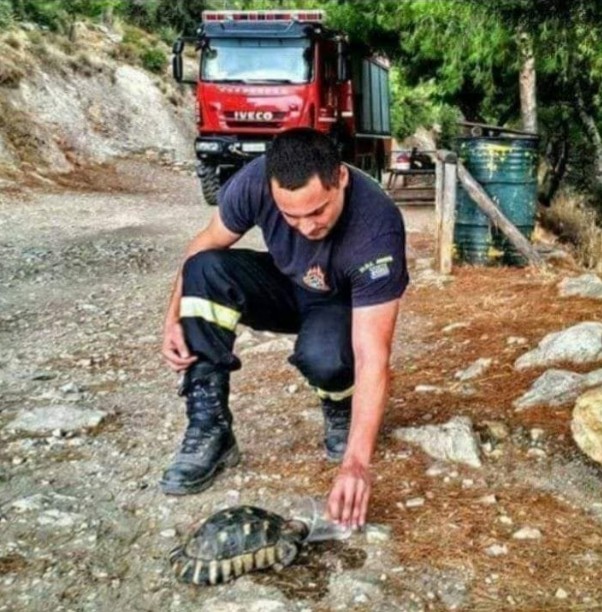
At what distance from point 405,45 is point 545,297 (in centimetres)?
861

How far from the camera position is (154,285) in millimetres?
7723

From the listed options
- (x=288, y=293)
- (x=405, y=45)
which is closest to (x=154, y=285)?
(x=288, y=293)

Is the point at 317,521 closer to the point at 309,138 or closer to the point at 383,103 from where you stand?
the point at 309,138

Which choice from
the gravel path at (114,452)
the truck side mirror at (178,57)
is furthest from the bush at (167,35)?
the gravel path at (114,452)

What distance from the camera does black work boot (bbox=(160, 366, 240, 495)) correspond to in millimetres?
3240

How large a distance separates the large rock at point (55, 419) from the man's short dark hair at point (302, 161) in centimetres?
173

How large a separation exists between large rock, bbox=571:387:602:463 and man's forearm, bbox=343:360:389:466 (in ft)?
3.39

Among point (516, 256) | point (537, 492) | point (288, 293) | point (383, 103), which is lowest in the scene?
point (383, 103)

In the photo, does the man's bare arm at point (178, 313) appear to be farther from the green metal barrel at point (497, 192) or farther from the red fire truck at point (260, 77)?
the red fire truck at point (260, 77)

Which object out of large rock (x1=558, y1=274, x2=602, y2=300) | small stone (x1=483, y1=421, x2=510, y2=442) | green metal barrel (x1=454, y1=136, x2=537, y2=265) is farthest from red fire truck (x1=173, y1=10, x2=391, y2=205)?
small stone (x1=483, y1=421, x2=510, y2=442)

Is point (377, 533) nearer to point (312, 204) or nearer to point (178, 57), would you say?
point (312, 204)

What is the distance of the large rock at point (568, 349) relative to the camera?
14.6 ft

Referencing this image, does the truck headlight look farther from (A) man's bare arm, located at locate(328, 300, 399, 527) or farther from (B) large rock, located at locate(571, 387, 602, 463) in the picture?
(A) man's bare arm, located at locate(328, 300, 399, 527)

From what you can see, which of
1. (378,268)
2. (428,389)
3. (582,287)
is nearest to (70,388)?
(428,389)
